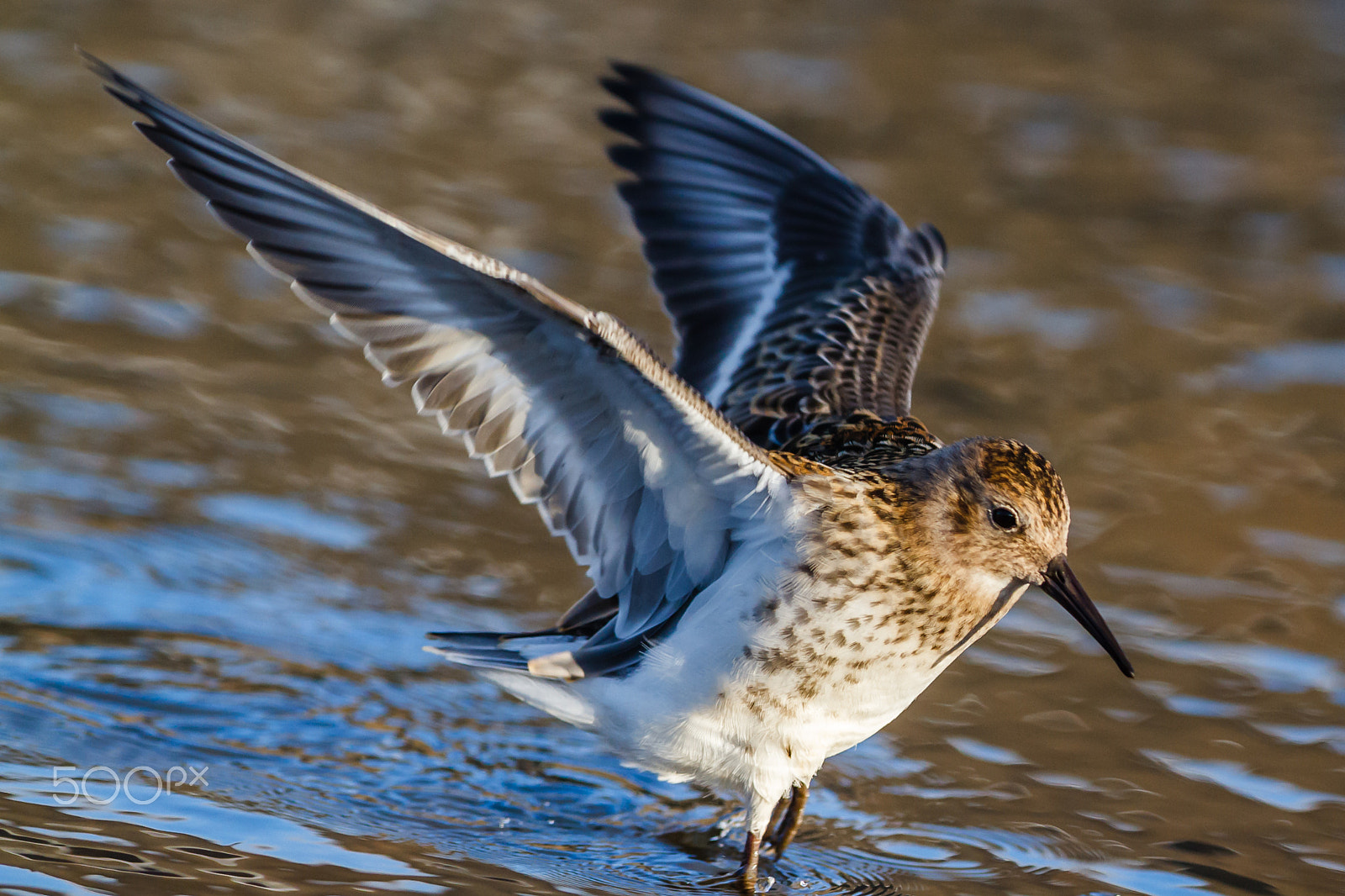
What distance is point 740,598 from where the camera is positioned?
199 inches

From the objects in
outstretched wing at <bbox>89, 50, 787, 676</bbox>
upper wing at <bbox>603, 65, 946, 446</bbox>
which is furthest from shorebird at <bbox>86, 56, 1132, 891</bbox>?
upper wing at <bbox>603, 65, 946, 446</bbox>

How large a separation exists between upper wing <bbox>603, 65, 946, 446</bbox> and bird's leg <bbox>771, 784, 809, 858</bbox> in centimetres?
152

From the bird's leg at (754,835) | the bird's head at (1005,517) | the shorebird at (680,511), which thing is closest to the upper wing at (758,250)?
the shorebird at (680,511)

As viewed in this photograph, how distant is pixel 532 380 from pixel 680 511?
603 mm

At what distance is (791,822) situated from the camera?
565cm

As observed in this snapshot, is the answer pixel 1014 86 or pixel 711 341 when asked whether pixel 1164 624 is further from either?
pixel 1014 86

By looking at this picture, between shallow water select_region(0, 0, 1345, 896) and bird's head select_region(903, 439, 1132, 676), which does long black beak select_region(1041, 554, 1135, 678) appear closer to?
bird's head select_region(903, 439, 1132, 676)

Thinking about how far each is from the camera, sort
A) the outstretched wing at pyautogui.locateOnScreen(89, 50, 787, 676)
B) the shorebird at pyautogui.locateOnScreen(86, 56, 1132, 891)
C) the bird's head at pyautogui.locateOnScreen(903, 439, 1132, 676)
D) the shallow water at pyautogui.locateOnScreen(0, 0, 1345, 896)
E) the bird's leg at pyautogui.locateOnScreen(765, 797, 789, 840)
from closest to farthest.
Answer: the outstretched wing at pyautogui.locateOnScreen(89, 50, 787, 676)
the shorebird at pyautogui.locateOnScreen(86, 56, 1132, 891)
the bird's head at pyautogui.locateOnScreen(903, 439, 1132, 676)
the shallow water at pyautogui.locateOnScreen(0, 0, 1345, 896)
the bird's leg at pyautogui.locateOnScreen(765, 797, 789, 840)

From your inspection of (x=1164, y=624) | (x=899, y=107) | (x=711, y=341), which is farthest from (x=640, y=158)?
(x=899, y=107)

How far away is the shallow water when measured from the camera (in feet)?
18.1

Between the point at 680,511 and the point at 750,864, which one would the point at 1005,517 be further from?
the point at 750,864

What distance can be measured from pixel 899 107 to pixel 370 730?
26.1 ft

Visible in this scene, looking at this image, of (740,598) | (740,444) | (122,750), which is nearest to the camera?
(740,444)

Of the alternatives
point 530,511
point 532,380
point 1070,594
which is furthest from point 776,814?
point 530,511
